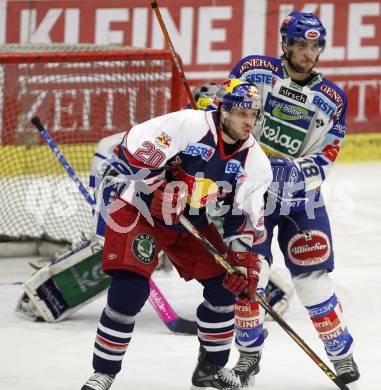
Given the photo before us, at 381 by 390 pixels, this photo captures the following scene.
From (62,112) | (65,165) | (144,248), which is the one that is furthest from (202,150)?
(62,112)

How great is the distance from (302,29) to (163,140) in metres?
0.78

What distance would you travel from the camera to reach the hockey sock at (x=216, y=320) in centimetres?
450

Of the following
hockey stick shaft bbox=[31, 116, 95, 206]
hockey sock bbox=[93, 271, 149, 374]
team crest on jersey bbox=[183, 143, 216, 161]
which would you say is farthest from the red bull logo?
hockey stick shaft bbox=[31, 116, 95, 206]

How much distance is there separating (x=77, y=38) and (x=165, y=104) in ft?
5.97

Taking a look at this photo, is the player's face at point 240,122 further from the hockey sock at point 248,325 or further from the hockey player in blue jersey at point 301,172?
the hockey sock at point 248,325

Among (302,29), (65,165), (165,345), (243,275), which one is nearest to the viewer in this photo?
(243,275)

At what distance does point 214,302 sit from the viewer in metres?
4.51

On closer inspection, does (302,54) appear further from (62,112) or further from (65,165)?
(62,112)

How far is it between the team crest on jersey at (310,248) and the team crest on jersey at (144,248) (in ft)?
2.10

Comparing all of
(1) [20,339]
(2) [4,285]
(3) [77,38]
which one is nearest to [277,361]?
(1) [20,339]

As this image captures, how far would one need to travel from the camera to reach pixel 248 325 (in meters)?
4.76

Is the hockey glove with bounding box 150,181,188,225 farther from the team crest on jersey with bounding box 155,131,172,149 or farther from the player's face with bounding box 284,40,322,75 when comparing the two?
the player's face with bounding box 284,40,322,75

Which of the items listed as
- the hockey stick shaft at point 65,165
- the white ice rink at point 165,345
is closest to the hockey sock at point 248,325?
the white ice rink at point 165,345

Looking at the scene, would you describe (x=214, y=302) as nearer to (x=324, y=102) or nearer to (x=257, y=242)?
(x=257, y=242)
